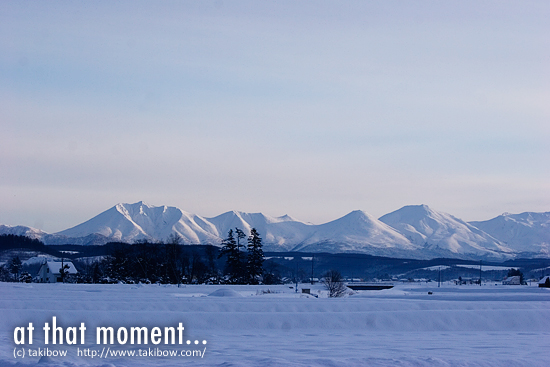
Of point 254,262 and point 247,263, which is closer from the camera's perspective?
point 254,262

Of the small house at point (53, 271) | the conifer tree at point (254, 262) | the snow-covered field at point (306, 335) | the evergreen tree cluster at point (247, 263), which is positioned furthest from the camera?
the small house at point (53, 271)

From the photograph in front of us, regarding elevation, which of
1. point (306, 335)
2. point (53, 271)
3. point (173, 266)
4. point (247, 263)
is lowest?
point (53, 271)

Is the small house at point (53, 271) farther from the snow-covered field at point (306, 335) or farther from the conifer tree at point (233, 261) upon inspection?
the snow-covered field at point (306, 335)

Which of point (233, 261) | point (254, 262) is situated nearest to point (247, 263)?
point (254, 262)

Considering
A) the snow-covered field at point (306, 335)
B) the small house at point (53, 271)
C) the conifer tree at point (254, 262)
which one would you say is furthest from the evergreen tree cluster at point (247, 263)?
the snow-covered field at point (306, 335)

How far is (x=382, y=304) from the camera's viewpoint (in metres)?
38.3

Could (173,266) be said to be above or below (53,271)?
above

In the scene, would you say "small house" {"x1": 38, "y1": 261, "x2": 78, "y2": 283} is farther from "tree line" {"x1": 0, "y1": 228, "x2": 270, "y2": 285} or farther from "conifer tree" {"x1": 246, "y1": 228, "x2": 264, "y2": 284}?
"conifer tree" {"x1": 246, "y1": 228, "x2": 264, "y2": 284}

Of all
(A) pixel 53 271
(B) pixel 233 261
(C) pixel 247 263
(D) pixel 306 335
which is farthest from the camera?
(A) pixel 53 271

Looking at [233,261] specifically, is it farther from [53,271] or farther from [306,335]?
[306,335]

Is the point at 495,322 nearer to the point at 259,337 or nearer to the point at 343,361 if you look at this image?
the point at 259,337

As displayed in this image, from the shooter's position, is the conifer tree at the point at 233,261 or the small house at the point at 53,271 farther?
the small house at the point at 53,271

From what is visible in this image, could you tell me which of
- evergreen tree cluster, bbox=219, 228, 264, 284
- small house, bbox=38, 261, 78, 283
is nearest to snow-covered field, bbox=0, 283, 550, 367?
evergreen tree cluster, bbox=219, 228, 264, 284

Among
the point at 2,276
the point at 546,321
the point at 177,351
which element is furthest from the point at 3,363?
the point at 2,276
